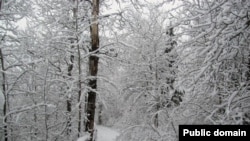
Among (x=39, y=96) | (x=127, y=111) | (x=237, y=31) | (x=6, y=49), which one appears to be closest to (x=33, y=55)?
(x=6, y=49)

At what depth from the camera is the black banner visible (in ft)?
11.0

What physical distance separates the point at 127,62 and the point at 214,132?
10.7ft

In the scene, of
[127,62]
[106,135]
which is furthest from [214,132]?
[106,135]

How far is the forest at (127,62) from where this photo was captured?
3.28 metres

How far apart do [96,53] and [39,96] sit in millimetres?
3059

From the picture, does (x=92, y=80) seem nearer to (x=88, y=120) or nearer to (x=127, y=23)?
(x=88, y=120)

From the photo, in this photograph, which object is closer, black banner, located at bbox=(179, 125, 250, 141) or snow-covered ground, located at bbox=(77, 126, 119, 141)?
black banner, located at bbox=(179, 125, 250, 141)

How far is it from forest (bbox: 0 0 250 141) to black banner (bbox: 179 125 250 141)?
0.15 meters

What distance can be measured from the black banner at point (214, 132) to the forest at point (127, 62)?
5.8 inches

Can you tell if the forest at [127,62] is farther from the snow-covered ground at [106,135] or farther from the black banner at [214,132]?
the snow-covered ground at [106,135]

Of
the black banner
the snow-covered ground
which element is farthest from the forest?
the snow-covered ground

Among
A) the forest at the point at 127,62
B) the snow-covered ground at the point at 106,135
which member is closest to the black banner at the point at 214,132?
the forest at the point at 127,62

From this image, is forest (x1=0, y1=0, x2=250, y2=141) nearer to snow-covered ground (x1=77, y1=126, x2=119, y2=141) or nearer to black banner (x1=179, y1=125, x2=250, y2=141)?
black banner (x1=179, y1=125, x2=250, y2=141)

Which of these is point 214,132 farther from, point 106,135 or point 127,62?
point 106,135
